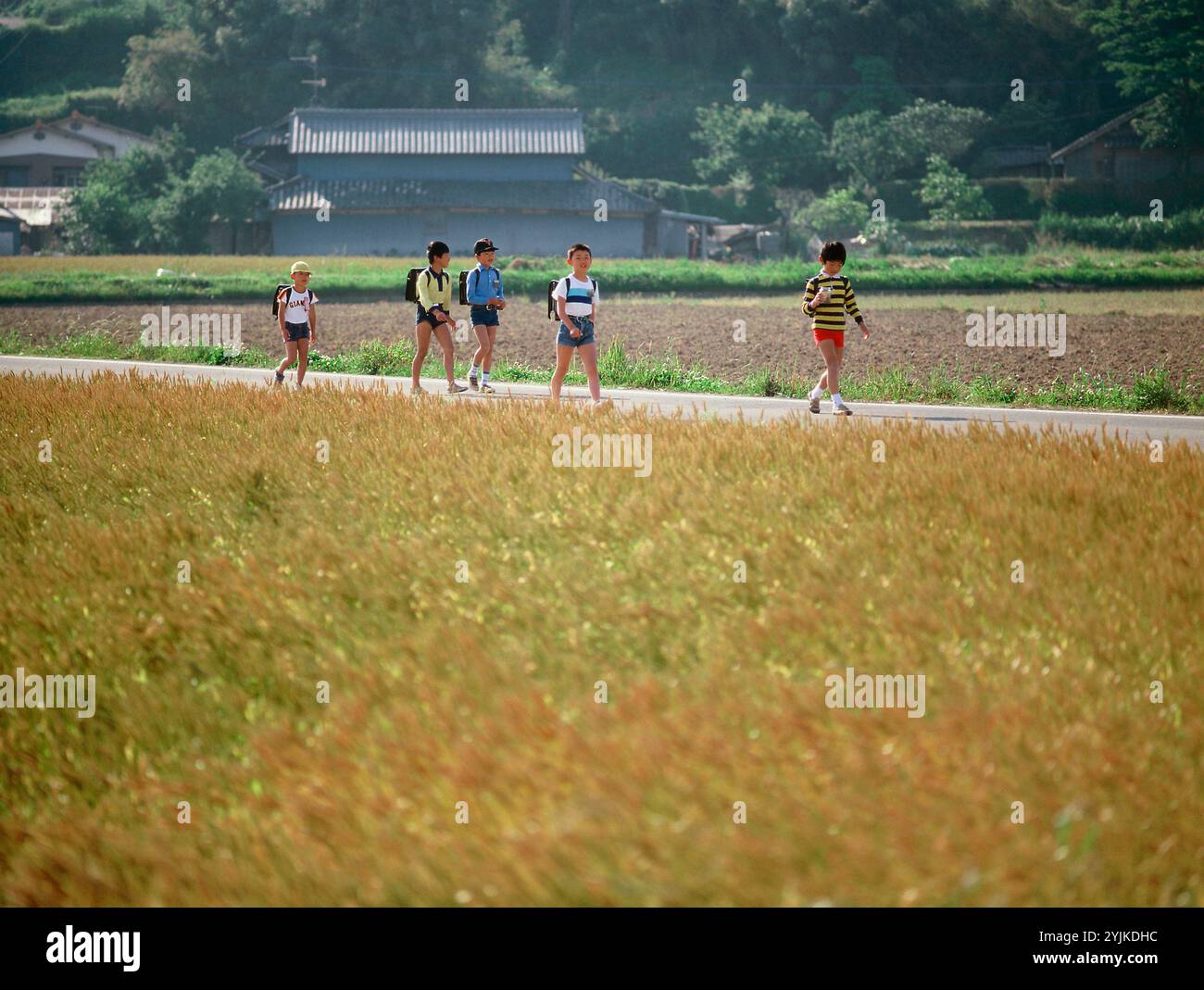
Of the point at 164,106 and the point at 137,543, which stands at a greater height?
the point at 164,106

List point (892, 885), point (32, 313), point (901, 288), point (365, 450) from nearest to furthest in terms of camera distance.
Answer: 1. point (892, 885)
2. point (365, 450)
3. point (32, 313)
4. point (901, 288)

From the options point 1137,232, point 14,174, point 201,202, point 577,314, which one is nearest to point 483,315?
point 577,314

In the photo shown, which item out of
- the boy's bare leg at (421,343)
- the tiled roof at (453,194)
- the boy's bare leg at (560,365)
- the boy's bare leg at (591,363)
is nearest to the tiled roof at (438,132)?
the tiled roof at (453,194)

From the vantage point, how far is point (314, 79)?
236 ft

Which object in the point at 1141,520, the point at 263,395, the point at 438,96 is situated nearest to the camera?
the point at 1141,520

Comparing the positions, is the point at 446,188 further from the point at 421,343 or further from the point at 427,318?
the point at 421,343

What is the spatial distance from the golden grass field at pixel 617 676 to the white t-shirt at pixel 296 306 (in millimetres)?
6678

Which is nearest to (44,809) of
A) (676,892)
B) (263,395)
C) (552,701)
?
(552,701)

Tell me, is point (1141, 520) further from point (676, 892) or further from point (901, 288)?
point (901, 288)

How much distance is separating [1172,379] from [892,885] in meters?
17.8

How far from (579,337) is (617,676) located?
926 centimetres

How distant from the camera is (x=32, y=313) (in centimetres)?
3569

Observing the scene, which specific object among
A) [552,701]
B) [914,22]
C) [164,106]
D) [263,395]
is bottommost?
[552,701]

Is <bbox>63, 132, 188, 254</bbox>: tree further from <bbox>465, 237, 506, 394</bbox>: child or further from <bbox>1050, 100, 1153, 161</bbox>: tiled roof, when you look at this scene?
<bbox>465, 237, 506, 394</bbox>: child
